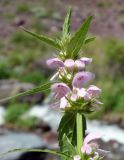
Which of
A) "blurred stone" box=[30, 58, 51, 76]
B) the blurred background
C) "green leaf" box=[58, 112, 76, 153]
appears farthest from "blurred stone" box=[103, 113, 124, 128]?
"green leaf" box=[58, 112, 76, 153]

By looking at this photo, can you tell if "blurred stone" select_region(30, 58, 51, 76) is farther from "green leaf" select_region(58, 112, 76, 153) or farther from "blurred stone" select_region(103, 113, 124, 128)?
"green leaf" select_region(58, 112, 76, 153)

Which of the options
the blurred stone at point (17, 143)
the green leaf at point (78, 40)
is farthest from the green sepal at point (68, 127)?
the blurred stone at point (17, 143)

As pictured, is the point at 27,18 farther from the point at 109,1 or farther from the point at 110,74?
the point at 110,74

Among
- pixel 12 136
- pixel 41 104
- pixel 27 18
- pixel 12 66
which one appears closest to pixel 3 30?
Answer: pixel 27 18

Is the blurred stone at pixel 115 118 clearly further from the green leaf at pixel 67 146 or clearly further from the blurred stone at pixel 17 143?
the green leaf at pixel 67 146

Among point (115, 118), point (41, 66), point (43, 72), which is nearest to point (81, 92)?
point (115, 118)

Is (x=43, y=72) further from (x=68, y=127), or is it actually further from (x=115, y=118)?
(x=68, y=127)
